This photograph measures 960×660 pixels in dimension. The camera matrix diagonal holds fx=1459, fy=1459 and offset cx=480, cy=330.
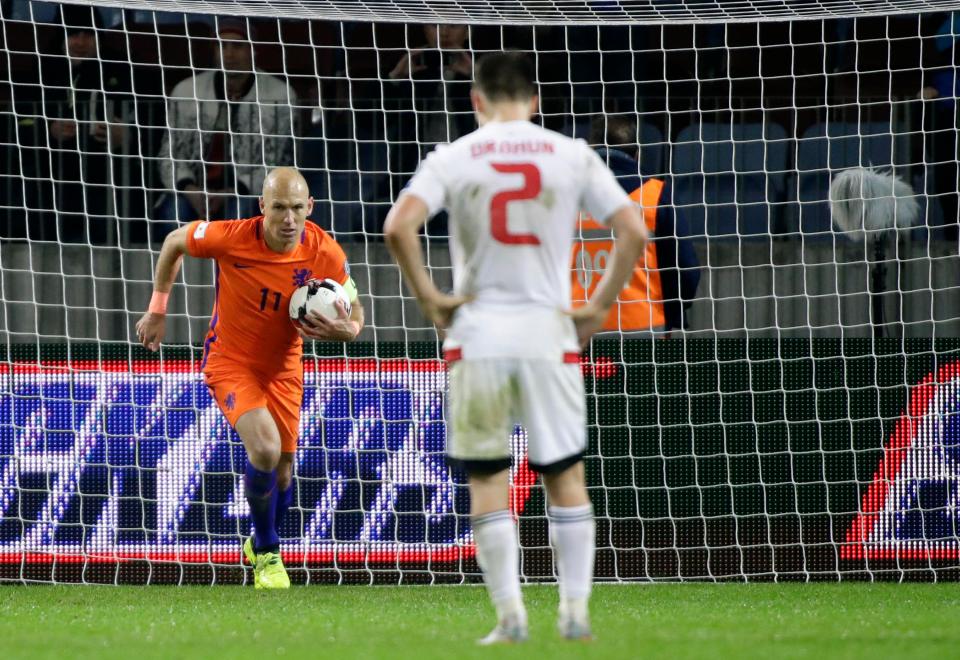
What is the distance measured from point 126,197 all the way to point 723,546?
4669 mm

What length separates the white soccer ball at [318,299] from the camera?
693 centimetres

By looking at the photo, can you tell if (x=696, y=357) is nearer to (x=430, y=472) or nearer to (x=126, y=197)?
(x=430, y=472)

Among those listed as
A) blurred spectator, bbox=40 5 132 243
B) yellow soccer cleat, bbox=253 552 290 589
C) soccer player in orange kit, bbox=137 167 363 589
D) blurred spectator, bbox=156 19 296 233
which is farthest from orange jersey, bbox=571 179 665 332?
blurred spectator, bbox=40 5 132 243

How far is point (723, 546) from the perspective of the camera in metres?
8.15

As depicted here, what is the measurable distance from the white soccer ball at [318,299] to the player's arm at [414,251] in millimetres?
2493

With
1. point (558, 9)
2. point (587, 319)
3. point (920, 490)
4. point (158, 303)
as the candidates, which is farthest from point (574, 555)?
point (558, 9)

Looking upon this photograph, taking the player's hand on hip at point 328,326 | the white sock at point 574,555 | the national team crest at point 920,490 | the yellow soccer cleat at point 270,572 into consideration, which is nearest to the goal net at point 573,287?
the national team crest at point 920,490

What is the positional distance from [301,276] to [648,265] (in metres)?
2.43

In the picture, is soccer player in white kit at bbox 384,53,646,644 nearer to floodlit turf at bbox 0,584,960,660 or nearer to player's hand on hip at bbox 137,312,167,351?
floodlit turf at bbox 0,584,960,660

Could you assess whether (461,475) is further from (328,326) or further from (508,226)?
(508,226)

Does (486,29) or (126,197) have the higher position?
(486,29)

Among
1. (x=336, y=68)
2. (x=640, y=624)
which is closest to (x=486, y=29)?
(x=336, y=68)

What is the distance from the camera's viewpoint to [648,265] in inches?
346

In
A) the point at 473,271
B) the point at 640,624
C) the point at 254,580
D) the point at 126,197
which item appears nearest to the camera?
the point at 473,271
